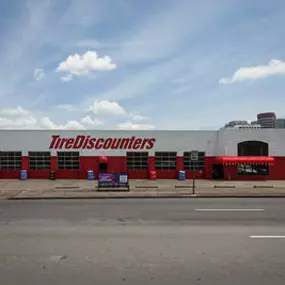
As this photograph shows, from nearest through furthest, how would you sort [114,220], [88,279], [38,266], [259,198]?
[88,279]
[38,266]
[114,220]
[259,198]

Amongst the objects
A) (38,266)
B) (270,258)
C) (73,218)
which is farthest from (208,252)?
(73,218)

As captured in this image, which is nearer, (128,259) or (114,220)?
(128,259)

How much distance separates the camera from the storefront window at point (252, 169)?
3453 cm

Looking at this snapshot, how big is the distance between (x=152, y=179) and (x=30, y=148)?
36.5ft

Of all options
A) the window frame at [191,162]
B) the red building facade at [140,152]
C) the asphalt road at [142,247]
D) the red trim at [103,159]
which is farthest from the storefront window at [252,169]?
the asphalt road at [142,247]

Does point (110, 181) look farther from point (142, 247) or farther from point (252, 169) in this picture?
point (142, 247)

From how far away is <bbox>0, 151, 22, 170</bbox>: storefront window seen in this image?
3425 cm

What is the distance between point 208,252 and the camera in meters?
8.20

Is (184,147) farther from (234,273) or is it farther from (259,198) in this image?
(234,273)

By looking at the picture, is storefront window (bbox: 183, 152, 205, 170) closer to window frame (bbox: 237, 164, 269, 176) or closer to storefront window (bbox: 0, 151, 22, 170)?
window frame (bbox: 237, 164, 269, 176)

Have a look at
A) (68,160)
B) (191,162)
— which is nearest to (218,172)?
(191,162)

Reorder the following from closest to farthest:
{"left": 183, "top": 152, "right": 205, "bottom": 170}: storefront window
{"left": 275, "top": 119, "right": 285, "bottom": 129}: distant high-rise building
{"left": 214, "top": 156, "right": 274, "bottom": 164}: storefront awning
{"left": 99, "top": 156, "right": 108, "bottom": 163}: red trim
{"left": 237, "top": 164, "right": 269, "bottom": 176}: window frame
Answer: {"left": 214, "top": 156, "right": 274, "bottom": 164}: storefront awning
{"left": 99, "top": 156, "right": 108, "bottom": 163}: red trim
{"left": 237, "top": 164, "right": 269, "bottom": 176}: window frame
{"left": 183, "top": 152, "right": 205, "bottom": 170}: storefront window
{"left": 275, "top": 119, "right": 285, "bottom": 129}: distant high-rise building

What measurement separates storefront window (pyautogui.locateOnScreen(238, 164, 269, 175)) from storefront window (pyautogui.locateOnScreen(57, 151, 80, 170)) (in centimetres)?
1459

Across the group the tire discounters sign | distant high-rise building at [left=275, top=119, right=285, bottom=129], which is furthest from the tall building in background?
the tire discounters sign
